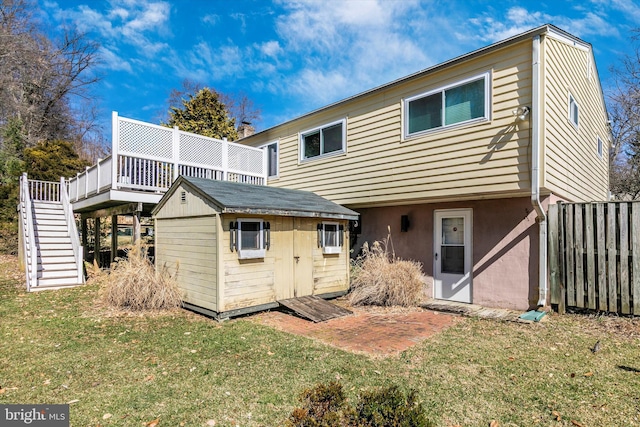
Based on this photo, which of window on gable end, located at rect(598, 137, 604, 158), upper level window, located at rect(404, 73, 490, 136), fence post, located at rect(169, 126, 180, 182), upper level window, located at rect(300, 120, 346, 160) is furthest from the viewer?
window on gable end, located at rect(598, 137, 604, 158)

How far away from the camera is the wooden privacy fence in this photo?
18.9 ft

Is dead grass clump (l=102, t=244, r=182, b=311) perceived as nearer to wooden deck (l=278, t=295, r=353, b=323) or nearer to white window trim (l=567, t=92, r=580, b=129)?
wooden deck (l=278, t=295, r=353, b=323)

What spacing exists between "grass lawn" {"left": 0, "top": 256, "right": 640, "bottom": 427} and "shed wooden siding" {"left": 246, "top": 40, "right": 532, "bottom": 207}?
8.97 ft

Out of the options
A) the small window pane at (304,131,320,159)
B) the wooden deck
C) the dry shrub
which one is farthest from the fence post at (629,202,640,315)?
the small window pane at (304,131,320,159)

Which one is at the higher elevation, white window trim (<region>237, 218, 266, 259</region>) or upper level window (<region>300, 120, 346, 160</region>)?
upper level window (<region>300, 120, 346, 160</region>)

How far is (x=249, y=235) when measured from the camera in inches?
259

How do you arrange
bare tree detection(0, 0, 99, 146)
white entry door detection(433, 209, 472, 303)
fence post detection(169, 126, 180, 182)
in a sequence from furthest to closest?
1. bare tree detection(0, 0, 99, 146)
2. fence post detection(169, 126, 180, 182)
3. white entry door detection(433, 209, 472, 303)

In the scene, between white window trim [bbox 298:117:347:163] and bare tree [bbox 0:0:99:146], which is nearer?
white window trim [bbox 298:117:347:163]

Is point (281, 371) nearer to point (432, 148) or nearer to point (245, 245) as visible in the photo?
point (245, 245)

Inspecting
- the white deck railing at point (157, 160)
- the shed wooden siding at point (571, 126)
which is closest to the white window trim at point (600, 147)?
the shed wooden siding at point (571, 126)

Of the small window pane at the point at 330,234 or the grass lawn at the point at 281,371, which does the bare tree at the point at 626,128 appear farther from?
the small window pane at the point at 330,234

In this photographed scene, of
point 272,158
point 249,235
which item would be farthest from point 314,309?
point 272,158

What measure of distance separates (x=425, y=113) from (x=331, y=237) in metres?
3.46

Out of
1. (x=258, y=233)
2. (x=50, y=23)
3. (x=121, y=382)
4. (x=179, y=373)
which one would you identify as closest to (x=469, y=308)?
(x=258, y=233)
